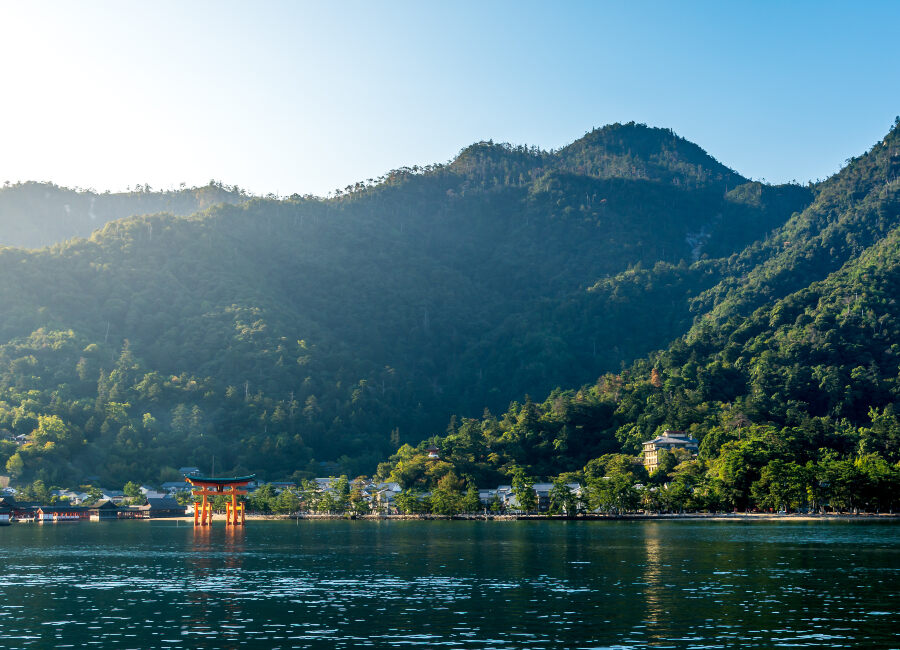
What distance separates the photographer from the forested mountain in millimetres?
106750

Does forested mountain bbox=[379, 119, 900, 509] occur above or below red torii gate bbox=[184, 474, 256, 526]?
above

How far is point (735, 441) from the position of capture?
11781 centimetres

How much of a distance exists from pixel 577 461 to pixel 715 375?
27143mm

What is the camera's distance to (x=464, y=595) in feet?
118

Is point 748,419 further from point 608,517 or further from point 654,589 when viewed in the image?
point 654,589

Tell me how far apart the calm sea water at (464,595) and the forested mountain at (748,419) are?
3968 cm

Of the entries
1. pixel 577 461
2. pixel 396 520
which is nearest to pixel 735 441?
pixel 577 461

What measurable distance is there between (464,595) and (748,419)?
10501cm

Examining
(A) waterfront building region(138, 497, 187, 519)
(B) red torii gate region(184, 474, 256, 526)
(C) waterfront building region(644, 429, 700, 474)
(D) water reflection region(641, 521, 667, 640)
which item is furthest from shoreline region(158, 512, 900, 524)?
(D) water reflection region(641, 521, 667, 640)

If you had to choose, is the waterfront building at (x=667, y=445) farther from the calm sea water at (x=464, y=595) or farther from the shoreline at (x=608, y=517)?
the calm sea water at (x=464, y=595)

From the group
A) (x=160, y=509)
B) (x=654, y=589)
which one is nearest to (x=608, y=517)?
(x=160, y=509)

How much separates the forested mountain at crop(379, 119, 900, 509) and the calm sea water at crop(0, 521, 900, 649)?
130 feet

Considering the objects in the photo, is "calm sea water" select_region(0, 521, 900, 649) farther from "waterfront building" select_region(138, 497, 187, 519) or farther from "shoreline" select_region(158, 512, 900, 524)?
"waterfront building" select_region(138, 497, 187, 519)

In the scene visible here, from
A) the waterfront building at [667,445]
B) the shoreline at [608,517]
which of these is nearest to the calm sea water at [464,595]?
the shoreline at [608,517]
